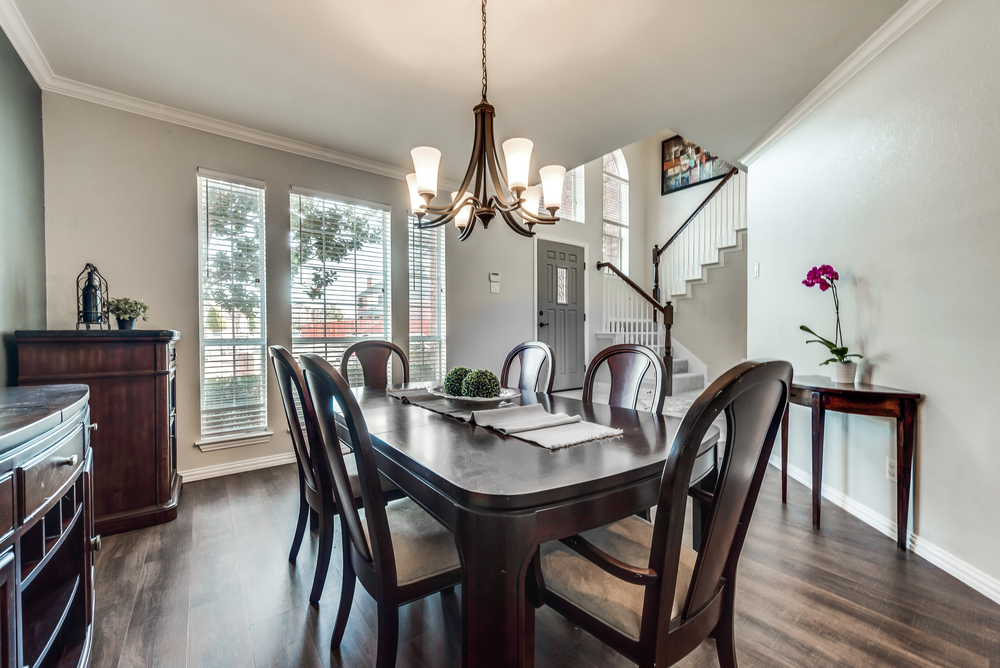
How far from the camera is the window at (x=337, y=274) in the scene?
326 centimetres

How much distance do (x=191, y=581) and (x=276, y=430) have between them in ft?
5.21

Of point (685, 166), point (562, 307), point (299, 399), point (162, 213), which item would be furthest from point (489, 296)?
point (685, 166)

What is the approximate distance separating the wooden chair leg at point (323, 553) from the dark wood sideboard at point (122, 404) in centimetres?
129

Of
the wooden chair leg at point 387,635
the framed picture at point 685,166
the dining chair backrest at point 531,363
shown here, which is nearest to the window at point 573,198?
the framed picture at point 685,166

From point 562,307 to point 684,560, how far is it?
460 centimetres

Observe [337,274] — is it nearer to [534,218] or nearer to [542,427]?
[534,218]

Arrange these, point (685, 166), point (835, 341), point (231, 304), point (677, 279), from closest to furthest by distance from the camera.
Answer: point (835, 341) → point (231, 304) → point (677, 279) → point (685, 166)

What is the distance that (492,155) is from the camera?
1990 millimetres

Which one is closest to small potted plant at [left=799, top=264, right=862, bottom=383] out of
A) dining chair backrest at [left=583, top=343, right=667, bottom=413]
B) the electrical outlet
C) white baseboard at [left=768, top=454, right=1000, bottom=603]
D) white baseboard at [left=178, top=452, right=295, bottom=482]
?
the electrical outlet

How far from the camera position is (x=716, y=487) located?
827 mm

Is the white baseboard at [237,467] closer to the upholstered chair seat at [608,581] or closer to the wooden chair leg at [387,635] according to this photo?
the wooden chair leg at [387,635]

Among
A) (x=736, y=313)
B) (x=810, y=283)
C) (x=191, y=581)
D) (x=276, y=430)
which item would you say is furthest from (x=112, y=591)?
(x=736, y=313)

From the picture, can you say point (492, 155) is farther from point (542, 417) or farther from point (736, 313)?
point (736, 313)

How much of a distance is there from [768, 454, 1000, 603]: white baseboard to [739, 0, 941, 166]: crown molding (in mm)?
2378
